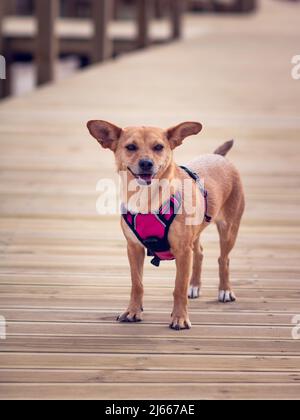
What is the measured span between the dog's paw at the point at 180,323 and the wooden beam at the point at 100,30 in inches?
309

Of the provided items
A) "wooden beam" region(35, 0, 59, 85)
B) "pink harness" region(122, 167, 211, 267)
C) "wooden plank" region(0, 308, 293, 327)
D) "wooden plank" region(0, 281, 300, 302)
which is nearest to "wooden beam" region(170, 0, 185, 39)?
"wooden beam" region(35, 0, 59, 85)

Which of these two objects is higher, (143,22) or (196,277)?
(196,277)

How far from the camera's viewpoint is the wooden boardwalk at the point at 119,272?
270 cm

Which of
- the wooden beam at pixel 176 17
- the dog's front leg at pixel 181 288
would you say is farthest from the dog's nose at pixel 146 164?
the wooden beam at pixel 176 17

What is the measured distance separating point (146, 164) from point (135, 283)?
0.44 meters

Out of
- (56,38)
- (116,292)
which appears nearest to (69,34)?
(56,38)

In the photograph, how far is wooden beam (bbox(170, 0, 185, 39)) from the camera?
13.9 m

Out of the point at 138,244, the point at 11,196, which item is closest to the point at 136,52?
the point at 11,196

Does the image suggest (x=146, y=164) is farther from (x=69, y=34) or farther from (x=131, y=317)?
(x=69, y=34)

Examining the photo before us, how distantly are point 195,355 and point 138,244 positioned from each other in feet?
1.34

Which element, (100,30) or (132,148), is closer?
(132,148)

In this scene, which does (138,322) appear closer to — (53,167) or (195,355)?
(195,355)

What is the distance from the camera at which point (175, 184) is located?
9.98ft

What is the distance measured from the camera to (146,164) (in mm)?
2832
